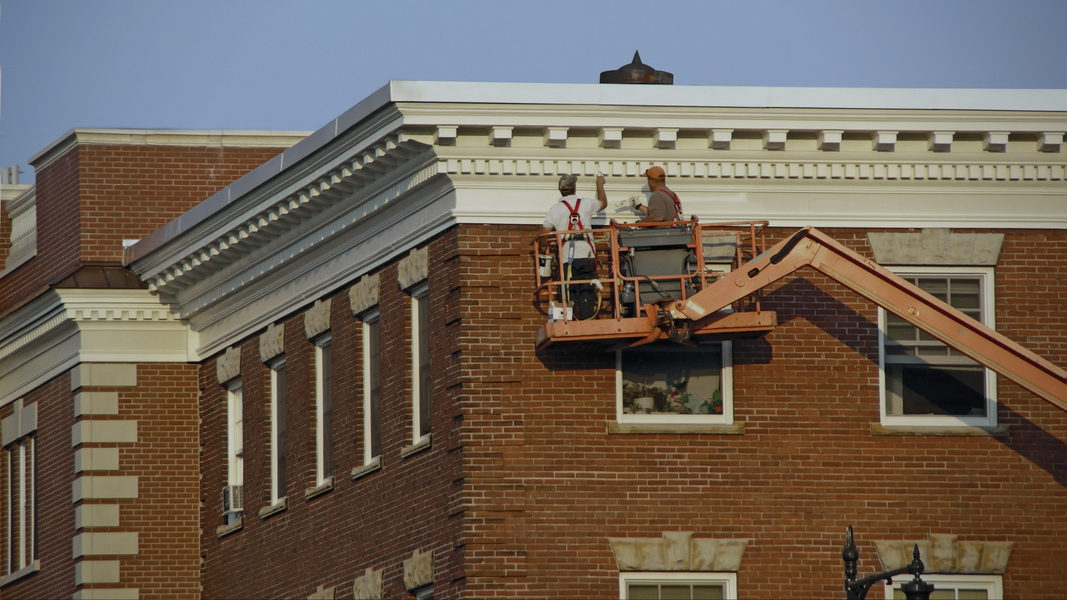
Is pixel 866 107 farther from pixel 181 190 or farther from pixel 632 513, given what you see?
pixel 181 190

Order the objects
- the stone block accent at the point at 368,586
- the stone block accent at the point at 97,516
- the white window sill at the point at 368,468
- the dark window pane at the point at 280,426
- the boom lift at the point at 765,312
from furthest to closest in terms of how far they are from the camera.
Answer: the stone block accent at the point at 97,516
the dark window pane at the point at 280,426
the white window sill at the point at 368,468
the stone block accent at the point at 368,586
the boom lift at the point at 765,312

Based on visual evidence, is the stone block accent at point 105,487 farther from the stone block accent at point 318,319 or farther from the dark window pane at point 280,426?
the stone block accent at point 318,319

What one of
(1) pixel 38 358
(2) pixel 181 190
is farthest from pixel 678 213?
(1) pixel 38 358

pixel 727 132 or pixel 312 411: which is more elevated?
pixel 727 132

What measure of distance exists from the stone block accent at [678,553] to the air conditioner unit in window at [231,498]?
8.80 m

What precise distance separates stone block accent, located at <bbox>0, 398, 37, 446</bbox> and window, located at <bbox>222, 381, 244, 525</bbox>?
14.3 ft

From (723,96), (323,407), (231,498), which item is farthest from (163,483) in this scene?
(723,96)

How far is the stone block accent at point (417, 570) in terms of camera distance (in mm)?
27625

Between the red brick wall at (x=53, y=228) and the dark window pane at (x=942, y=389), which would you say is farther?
the red brick wall at (x=53, y=228)

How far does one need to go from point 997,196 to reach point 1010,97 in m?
1.26

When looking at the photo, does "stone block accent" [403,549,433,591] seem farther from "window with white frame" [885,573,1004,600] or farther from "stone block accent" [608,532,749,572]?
"window with white frame" [885,573,1004,600]

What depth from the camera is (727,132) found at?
1077 inches

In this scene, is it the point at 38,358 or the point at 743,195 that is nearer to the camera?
the point at 743,195

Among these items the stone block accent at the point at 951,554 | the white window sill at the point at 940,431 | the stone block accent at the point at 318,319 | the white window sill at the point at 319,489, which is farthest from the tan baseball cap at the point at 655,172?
the white window sill at the point at 319,489
